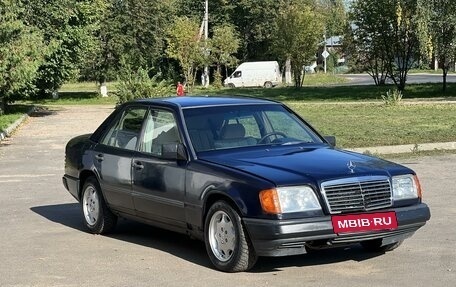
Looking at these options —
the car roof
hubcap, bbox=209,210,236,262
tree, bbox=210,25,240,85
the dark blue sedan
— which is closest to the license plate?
the dark blue sedan

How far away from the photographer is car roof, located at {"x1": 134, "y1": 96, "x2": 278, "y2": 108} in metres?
8.15

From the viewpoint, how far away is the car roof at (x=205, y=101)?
8.15m

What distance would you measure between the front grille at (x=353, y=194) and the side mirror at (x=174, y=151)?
62.3 inches

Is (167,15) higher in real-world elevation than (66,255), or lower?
higher

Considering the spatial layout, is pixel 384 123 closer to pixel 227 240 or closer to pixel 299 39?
pixel 227 240

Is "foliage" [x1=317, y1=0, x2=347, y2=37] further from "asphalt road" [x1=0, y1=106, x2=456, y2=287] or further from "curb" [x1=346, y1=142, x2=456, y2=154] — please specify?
"asphalt road" [x1=0, y1=106, x2=456, y2=287]

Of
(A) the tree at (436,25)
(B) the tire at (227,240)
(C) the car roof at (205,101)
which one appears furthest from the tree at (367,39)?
(B) the tire at (227,240)

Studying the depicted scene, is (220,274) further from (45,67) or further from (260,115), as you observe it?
(45,67)

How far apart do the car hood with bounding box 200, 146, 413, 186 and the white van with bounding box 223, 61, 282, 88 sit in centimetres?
5621

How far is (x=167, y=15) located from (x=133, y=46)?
7.64 metres

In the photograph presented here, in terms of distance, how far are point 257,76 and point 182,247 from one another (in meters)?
56.3

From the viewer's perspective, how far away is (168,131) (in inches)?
317

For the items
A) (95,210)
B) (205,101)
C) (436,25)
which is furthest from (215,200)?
(436,25)


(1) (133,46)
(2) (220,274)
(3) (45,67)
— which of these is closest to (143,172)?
(2) (220,274)
